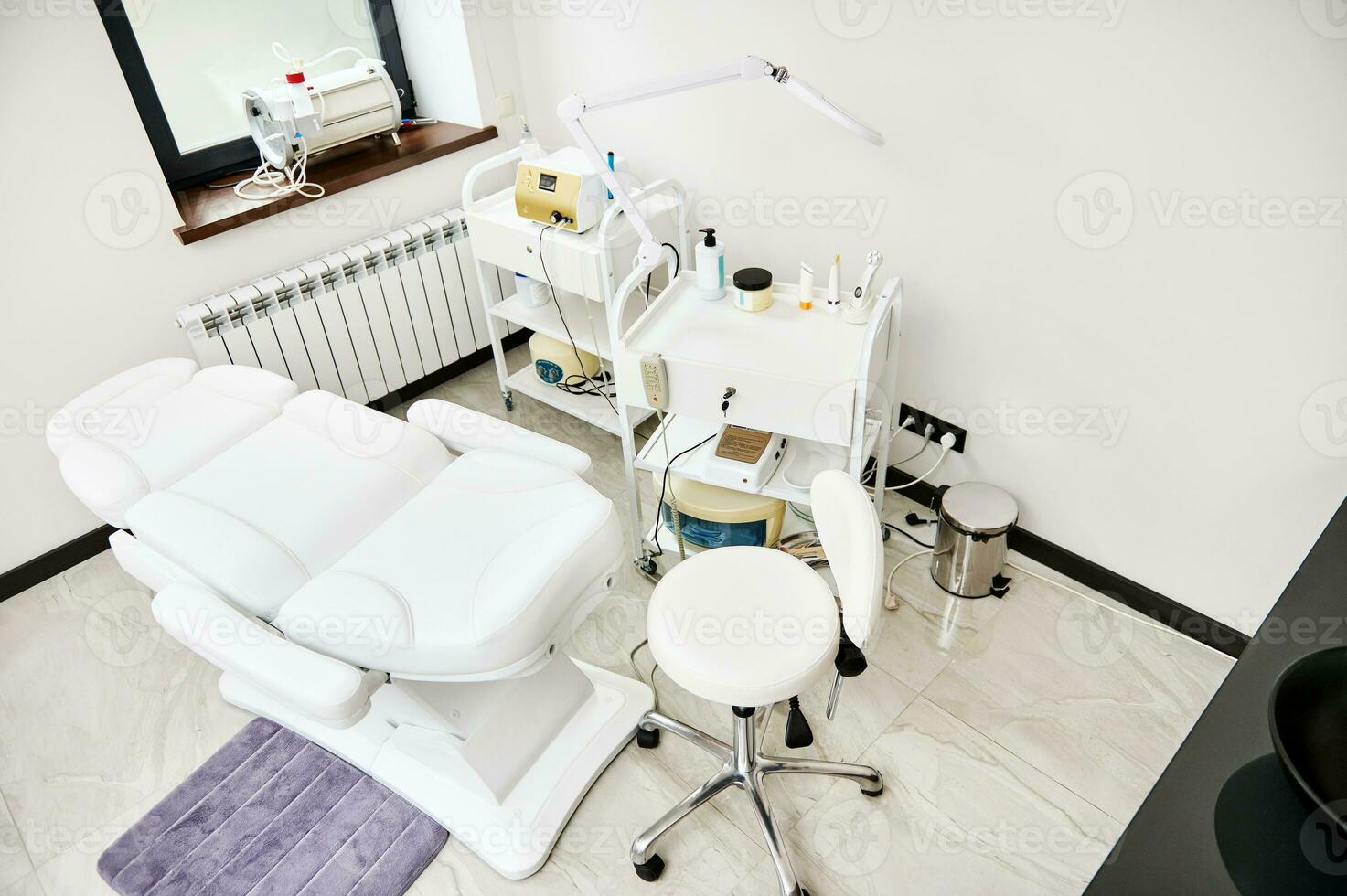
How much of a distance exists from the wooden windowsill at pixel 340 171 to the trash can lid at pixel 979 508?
2.07 metres

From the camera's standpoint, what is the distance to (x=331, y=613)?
1519 mm

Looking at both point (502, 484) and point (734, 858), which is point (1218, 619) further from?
point (502, 484)

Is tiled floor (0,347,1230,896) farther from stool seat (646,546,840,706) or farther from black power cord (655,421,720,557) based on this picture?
stool seat (646,546,840,706)

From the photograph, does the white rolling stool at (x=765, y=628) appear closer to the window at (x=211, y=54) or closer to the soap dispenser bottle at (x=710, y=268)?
the soap dispenser bottle at (x=710, y=268)

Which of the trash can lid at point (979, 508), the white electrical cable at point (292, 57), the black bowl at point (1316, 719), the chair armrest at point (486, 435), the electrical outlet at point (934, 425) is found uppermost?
the white electrical cable at point (292, 57)

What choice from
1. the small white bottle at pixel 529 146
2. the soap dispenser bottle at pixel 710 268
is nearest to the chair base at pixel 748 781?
the soap dispenser bottle at pixel 710 268

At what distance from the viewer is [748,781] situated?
172cm

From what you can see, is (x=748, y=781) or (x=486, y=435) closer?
(x=748, y=781)

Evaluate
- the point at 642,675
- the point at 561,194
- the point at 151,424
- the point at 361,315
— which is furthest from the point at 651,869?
the point at 361,315

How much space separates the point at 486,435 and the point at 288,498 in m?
0.44

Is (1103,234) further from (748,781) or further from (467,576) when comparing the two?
(467,576)

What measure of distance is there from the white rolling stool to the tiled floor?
13 centimetres

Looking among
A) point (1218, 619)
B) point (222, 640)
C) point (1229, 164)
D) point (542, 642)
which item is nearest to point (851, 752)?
point (542, 642)

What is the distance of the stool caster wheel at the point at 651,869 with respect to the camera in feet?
5.52
